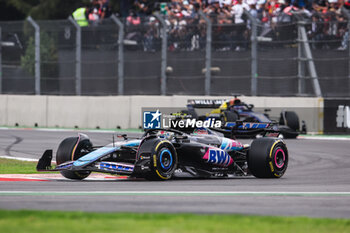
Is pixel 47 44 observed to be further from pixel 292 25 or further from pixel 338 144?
pixel 338 144

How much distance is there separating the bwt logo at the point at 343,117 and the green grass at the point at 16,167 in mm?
12193

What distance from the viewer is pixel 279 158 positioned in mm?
12523

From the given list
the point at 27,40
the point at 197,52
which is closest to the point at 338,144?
the point at 197,52

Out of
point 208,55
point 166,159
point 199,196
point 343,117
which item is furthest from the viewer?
point 208,55

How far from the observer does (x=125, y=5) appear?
32.3 metres

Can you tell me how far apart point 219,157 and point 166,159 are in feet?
3.96

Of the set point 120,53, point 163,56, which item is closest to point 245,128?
point 163,56

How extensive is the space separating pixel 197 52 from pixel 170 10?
3557mm

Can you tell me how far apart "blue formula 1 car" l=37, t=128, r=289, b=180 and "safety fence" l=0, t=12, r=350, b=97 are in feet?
38.6

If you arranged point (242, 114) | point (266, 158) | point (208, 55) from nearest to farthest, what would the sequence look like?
1. point (266, 158)
2. point (242, 114)
3. point (208, 55)

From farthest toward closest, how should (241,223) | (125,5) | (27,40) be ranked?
(125,5) < (27,40) < (241,223)

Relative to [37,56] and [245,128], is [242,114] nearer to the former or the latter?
[245,128]

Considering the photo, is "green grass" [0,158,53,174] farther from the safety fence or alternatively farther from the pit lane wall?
the pit lane wall

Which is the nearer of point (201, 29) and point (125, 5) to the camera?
point (201, 29)
